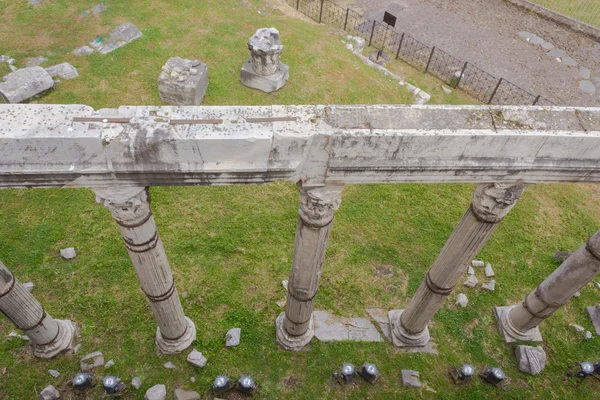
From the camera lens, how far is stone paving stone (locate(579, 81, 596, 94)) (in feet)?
48.8

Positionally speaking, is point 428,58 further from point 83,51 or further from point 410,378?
point 410,378

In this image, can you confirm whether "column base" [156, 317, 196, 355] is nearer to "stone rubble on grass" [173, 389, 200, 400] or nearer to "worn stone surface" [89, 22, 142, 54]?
"stone rubble on grass" [173, 389, 200, 400]

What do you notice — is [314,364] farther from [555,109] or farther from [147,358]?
[555,109]

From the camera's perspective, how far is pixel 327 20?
55.0 feet

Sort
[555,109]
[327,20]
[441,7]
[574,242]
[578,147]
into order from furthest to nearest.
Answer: [441,7], [327,20], [574,242], [555,109], [578,147]

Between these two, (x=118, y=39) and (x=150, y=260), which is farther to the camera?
(x=118, y=39)

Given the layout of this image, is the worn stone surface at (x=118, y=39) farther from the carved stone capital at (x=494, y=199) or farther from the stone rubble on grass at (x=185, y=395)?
the carved stone capital at (x=494, y=199)

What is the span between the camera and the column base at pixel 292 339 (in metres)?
8.02

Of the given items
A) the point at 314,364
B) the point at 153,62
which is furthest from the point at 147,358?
the point at 153,62

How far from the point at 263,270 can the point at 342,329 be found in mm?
2050

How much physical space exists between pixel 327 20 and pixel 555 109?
1313cm

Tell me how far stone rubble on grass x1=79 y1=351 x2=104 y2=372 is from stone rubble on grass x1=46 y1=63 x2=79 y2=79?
830 cm

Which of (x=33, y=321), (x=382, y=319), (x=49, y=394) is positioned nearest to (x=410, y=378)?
(x=382, y=319)

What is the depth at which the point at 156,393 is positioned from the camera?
24.0 ft
